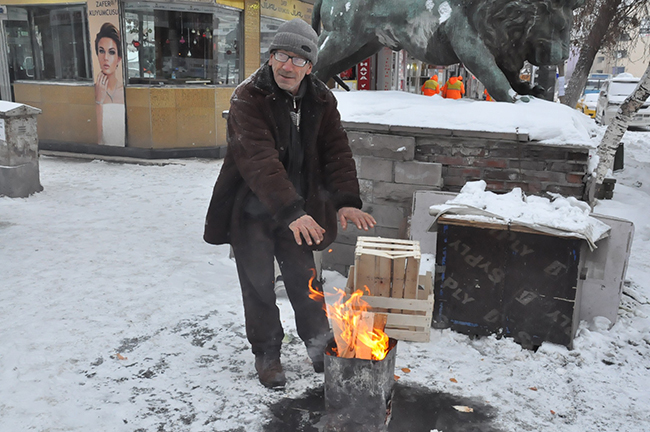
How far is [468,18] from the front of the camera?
456cm

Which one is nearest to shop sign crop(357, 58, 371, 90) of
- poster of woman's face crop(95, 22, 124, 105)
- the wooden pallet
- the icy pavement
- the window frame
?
the window frame

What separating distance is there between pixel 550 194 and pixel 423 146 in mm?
1058

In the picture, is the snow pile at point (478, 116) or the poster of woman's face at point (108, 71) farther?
the poster of woman's face at point (108, 71)

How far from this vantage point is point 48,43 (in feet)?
38.2

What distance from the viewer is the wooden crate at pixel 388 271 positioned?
3.58 metres

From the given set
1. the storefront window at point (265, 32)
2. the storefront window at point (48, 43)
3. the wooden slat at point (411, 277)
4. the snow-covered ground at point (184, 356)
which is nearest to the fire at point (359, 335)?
the snow-covered ground at point (184, 356)

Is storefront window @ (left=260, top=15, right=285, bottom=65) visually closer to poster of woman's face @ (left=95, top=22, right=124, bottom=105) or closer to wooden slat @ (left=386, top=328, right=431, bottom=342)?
poster of woman's face @ (left=95, top=22, right=124, bottom=105)

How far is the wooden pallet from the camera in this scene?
3594 mm

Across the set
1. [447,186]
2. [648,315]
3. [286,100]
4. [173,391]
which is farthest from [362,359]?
[648,315]

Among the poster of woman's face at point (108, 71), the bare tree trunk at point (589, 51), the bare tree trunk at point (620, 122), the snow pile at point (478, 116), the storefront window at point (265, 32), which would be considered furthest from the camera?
the storefront window at point (265, 32)

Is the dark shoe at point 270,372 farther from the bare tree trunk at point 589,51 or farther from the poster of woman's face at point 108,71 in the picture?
the bare tree trunk at point 589,51

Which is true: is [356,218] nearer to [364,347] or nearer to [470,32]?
[364,347]

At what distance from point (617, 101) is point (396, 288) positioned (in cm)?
1651

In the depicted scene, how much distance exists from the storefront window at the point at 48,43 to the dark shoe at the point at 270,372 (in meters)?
9.95
